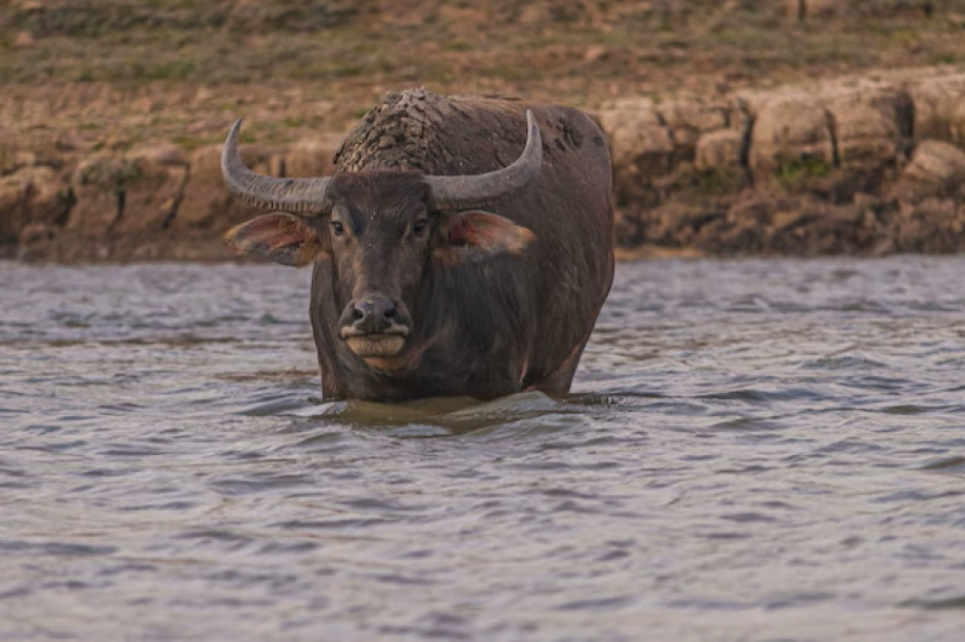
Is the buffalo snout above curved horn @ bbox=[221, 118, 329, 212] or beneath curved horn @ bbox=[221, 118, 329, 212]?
beneath

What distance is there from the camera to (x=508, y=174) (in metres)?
10.2

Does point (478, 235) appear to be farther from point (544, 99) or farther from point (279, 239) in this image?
point (544, 99)

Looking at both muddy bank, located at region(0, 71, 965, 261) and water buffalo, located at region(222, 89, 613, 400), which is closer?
water buffalo, located at region(222, 89, 613, 400)

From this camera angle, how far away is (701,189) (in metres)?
34.5

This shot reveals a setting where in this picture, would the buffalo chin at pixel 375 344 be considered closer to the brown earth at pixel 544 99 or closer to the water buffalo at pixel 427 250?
the water buffalo at pixel 427 250

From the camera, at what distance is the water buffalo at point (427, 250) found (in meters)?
9.95

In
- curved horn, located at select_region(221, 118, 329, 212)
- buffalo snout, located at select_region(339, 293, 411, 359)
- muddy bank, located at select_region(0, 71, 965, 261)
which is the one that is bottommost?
muddy bank, located at select_region(0, 71, 965, 261)

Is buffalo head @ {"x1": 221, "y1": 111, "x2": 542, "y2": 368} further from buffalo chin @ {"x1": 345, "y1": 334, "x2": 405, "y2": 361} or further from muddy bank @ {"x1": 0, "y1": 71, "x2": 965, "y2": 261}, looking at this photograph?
muddy bank @ {"x1": 0, "y1": 71, "x2": 965, "y2": 261}

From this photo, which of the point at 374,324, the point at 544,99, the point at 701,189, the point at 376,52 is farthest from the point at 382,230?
the point at 376,52

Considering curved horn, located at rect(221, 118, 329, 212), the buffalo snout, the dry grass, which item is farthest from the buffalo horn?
the dry grass

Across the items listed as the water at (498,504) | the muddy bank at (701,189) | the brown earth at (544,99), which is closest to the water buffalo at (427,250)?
the water at (498,504)

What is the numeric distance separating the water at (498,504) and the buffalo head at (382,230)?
0.69m

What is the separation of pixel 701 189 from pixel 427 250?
24747 mm

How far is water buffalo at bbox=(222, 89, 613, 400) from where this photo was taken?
392 inches
